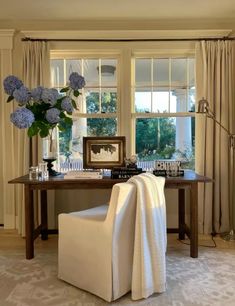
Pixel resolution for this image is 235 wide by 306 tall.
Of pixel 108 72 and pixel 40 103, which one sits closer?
pixel 40 103

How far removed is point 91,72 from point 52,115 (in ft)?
3.68

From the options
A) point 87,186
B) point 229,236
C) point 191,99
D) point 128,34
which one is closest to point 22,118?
point 87,186

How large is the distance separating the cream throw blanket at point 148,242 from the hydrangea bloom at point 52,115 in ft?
3.59

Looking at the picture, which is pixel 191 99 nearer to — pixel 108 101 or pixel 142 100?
pixel 142 100

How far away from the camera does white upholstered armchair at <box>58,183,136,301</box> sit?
2064 mm

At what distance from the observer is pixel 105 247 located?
2082 mm

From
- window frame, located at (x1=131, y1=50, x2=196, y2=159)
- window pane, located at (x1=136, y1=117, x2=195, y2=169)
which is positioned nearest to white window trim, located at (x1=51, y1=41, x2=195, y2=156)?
window frame, located at (x1=131, y1=50, x2=196, y2=159)

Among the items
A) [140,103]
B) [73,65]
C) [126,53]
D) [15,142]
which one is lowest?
[15,142]

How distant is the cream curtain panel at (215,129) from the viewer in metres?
3.44

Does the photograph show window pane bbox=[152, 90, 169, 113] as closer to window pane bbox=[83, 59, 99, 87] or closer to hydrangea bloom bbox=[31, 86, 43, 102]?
window pane bbox=[83, 59, 99, 87]

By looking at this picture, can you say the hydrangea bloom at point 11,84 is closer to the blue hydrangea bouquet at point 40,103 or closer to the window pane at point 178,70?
the blue hydrangea bouquet at point 40,103

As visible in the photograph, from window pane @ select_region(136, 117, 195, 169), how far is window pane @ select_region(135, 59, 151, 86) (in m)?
0.47

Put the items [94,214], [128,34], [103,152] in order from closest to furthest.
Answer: [94,214]
[103,152]
[128,34]

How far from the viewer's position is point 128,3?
10.4 ft
